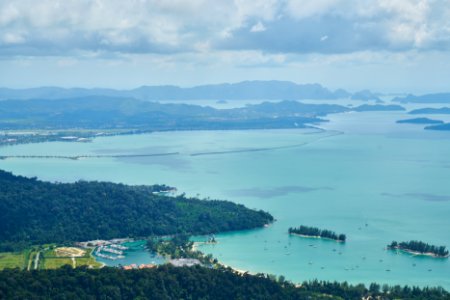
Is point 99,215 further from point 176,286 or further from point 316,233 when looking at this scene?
point 176,286

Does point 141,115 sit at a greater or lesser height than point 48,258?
greater

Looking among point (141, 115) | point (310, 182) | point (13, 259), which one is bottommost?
point (13, 259)

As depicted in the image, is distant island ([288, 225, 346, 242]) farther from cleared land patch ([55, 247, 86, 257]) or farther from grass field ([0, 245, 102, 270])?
cleared land patch ([55, 247, 86, 257])

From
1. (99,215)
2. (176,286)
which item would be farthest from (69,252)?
(176,286)

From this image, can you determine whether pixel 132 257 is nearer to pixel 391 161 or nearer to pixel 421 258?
pixel 421 258

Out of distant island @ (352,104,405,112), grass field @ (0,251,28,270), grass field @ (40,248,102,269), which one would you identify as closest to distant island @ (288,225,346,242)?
grass field @ (40,248,102,269)

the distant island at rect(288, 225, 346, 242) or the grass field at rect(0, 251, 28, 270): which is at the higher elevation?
the distant island at rect(288, 225, 346, 242)
